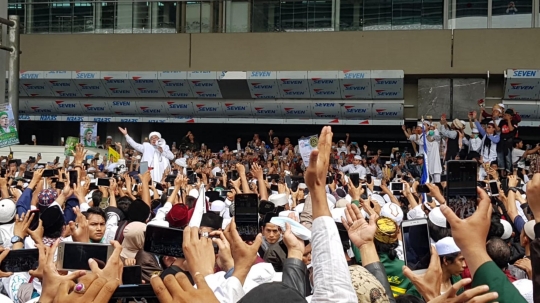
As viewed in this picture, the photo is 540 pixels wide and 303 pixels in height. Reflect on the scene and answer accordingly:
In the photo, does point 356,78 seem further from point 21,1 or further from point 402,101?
point 21,1

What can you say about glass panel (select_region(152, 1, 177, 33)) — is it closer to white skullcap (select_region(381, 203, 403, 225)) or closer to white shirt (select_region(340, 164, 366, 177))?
white shirt (select_region(340, 164, 366, 177))

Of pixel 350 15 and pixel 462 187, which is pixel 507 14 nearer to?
pixel 350 15

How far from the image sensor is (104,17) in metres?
30.5

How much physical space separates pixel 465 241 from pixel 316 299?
1.80 ft

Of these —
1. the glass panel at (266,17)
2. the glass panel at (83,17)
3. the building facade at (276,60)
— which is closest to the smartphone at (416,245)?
the building facade at (276,60)

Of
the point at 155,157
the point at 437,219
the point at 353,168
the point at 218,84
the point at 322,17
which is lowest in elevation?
the point at 353,168

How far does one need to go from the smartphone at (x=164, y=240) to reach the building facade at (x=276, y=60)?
76.8 ft

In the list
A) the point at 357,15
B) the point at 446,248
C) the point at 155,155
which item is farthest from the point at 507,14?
the point at 446,248

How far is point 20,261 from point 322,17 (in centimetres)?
2519

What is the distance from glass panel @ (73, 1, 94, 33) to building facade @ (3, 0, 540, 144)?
0.05 metres

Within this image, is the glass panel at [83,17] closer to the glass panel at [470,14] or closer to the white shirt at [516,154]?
the glass panel at [470,14]

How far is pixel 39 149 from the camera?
26453 mm

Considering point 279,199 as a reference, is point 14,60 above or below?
above

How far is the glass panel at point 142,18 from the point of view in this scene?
30000 millimetres
